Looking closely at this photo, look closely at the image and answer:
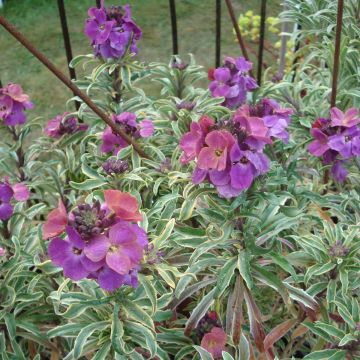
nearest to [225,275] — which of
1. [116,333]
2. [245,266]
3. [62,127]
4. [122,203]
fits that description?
[245,266]

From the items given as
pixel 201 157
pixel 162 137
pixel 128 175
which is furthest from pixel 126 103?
pixel 201 157

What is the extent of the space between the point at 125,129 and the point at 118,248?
857 mm

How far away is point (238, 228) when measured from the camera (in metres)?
1.48

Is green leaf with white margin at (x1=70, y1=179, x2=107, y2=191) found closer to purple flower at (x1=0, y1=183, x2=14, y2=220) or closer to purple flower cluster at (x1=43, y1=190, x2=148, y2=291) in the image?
purple flower at (x1=0, y1=183, x2=14, y2=220)

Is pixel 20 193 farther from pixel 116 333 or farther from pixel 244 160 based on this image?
pixel 244 160

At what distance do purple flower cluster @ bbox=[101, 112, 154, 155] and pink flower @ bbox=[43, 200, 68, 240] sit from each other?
0.80 meters

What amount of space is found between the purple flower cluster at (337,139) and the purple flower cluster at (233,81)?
292mm

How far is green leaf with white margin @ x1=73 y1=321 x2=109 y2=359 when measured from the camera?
1.37m

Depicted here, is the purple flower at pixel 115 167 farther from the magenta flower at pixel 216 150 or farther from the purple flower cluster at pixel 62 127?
the purple flower cluster at pixel 62 127

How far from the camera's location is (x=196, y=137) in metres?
1.32

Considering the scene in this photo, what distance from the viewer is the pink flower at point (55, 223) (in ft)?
3.67

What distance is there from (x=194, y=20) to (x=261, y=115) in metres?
4.08

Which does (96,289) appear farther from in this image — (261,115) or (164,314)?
(261,115)

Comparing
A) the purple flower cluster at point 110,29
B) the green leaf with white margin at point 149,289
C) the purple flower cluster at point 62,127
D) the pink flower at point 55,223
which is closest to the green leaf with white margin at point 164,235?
the green leaf with white margin at point 149,289
